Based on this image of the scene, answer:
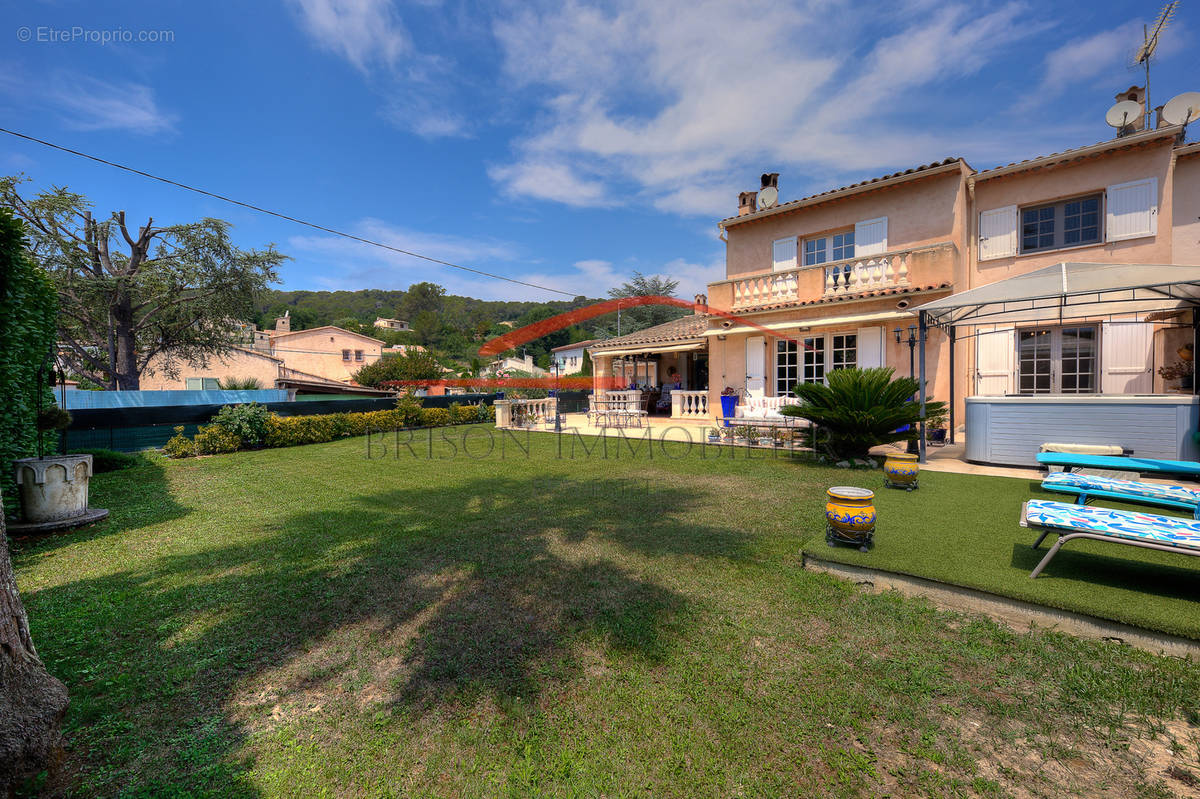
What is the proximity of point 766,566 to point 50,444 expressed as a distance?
35.1 feet

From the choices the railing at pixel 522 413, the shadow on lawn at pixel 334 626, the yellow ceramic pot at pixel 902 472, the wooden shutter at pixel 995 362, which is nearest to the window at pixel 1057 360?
the wooden shutter at pixel 995 362

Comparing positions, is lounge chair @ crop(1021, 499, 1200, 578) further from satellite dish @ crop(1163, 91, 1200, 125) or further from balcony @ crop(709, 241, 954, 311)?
satellite dish @ crop(1163, 91, 1200, 125)

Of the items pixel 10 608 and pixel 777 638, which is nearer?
pixel 10 608

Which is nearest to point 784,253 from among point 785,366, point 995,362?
point 785,366

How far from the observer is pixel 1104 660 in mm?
2672

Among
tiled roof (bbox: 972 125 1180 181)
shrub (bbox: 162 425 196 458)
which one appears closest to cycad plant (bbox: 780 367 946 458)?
tiled roof (bbox: 972 125 1180 181)

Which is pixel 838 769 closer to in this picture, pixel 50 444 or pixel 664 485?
pixel 664 485

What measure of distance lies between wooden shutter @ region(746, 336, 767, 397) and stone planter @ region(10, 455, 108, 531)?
13669mm

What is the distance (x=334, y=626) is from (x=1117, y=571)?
19.2 ft

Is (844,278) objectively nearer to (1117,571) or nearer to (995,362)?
(995,362)

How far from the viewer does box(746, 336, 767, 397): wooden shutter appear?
14.0 m

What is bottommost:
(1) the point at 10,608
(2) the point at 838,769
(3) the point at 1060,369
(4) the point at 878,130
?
(2) the point at 838,769

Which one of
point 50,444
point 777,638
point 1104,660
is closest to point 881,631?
point 777,638

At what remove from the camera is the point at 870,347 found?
1205 centimetres
